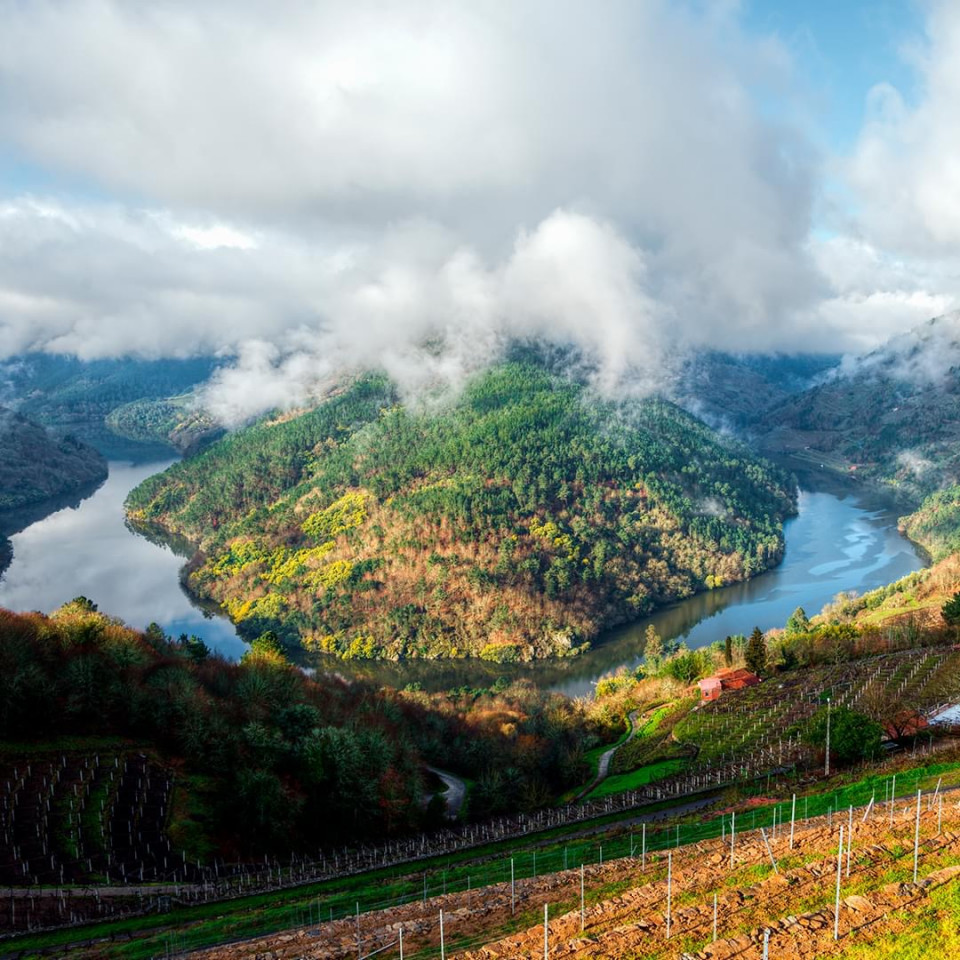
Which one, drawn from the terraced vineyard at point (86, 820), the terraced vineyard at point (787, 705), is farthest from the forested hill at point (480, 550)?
the terraced vineyard at point (86, 820)

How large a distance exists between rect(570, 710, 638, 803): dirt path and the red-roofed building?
8340 mm

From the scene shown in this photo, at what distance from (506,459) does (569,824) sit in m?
140

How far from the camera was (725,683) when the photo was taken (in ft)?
268

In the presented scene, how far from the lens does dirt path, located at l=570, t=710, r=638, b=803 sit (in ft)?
202

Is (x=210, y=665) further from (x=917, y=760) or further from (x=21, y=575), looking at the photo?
(x=21, y=575)

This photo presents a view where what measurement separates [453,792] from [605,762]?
15204 mm

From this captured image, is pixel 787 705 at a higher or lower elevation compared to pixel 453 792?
higher

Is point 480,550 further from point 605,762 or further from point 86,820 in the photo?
point 86,820

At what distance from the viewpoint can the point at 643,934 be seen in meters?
20.3

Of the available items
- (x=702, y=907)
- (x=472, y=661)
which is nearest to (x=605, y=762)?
(x=702, y=907)

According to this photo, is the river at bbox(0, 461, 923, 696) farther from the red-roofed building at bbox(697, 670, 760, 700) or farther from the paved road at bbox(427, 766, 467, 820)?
the paved road at bbox(427, 766, 467, 820)

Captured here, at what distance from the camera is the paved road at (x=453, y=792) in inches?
2379

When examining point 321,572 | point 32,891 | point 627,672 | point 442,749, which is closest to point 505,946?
point 32,891

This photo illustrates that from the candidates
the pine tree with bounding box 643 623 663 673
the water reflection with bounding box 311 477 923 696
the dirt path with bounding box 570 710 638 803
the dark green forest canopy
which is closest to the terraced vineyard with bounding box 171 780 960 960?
the dark green forest canopy
